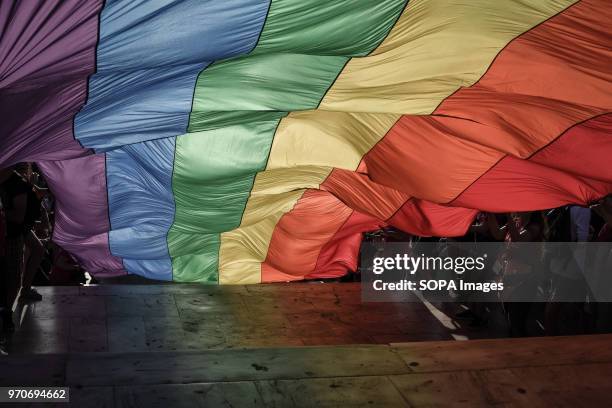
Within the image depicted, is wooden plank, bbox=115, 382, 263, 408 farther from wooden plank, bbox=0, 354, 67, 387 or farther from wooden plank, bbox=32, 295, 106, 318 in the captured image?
wooden plank, bbox=32, 295, 106, 318

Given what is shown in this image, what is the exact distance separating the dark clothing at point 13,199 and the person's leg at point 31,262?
39 cm

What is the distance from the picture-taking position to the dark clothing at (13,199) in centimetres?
635

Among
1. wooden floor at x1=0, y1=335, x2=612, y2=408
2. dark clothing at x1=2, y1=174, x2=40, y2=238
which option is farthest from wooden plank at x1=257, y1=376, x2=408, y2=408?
dark clothing at x1=2, y1=174, x2=40, y2=238

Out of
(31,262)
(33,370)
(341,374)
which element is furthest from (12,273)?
(341,374)

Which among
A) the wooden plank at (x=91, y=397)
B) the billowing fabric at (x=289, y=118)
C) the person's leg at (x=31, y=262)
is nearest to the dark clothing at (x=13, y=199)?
the billowing fabric at (x=289, y=118)

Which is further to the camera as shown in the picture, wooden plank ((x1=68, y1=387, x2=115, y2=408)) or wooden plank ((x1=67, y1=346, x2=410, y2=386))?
wooden plank ((x1=67, y1=346, x2=410, y2=386))

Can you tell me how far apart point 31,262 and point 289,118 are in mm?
3587

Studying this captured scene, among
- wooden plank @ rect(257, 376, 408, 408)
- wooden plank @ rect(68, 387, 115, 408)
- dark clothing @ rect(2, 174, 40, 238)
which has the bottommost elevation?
wooden plank @ rect(257, 376, 408, 408)

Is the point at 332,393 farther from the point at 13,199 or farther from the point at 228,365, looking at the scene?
the point at 13,199

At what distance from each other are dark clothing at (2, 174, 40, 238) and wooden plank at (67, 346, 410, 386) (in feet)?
7.85

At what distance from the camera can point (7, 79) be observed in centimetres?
326

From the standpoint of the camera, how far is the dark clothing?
20.8ft

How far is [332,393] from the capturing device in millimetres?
4258

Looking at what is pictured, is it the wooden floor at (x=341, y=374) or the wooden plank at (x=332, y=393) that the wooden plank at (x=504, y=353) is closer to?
the wooden floor at (x=341, y=374)
